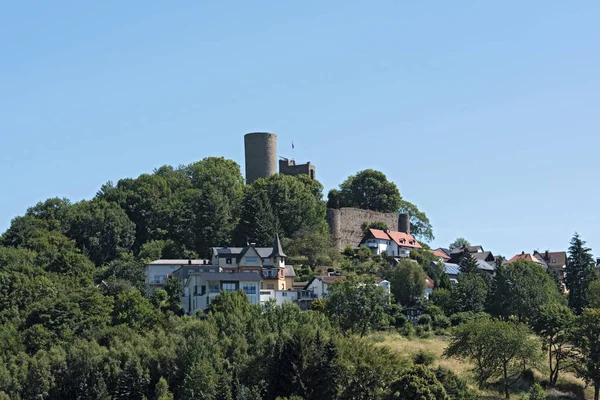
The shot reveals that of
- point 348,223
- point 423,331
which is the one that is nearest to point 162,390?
point 423,331

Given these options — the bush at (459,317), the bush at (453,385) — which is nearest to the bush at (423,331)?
the bush at (459,317)

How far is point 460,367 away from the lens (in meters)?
62.8

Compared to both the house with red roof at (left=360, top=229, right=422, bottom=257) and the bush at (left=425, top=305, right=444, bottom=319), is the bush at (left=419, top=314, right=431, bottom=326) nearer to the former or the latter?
the bush at (left=425, top=305, right=444, bottom=319)

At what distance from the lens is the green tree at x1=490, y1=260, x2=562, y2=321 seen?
7456 centimetres

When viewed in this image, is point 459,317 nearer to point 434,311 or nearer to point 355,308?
point 434,311

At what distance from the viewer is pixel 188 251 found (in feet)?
265

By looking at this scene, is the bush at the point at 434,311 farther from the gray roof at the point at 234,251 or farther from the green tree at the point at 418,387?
the green tree at the point at 418,387

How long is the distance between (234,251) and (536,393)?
92.5 ft

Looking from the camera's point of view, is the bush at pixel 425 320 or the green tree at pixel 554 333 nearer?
the green tree at pixel 554 333

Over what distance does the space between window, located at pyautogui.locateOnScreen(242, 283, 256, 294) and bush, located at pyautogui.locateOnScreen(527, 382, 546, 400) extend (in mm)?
21404

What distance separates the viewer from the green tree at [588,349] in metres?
59.9

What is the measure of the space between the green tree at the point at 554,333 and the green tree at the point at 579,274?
16104 millimetres

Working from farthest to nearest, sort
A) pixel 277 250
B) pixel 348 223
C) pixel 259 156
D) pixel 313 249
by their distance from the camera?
pixel 259 156 → pixel 348 223 → pixel 313 249 → pixel 277 250

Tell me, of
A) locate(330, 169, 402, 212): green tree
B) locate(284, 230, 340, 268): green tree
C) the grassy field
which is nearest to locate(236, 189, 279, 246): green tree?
locate(284, 230, 340, 268): green tree
